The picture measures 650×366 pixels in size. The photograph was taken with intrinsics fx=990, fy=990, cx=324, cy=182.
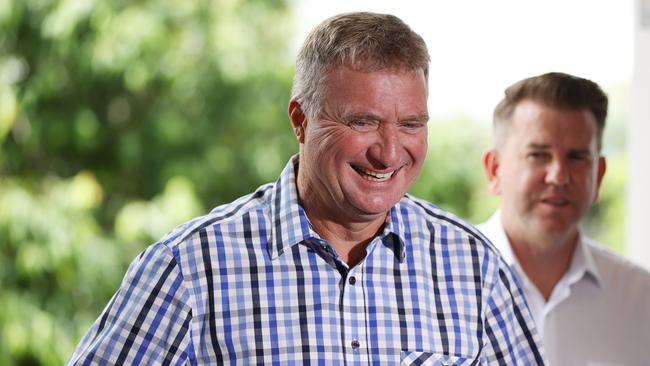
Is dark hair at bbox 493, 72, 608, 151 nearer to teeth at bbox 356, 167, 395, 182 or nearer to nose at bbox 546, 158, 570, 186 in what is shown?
nose at bbox 546, 158, 570, 186

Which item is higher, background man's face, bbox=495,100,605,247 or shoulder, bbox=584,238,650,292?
background man's face, bbox=495,100,605,247

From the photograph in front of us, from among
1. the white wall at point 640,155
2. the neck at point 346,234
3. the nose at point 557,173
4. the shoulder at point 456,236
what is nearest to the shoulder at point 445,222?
the shoulder at point 456,236

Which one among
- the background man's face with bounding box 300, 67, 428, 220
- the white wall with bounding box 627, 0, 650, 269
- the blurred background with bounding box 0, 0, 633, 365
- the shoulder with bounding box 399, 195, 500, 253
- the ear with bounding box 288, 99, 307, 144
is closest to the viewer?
the background man's face with bounding box 300, 67, 428, 220

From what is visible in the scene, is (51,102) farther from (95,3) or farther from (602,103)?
(602,103)

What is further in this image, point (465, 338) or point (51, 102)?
point (51, 102)

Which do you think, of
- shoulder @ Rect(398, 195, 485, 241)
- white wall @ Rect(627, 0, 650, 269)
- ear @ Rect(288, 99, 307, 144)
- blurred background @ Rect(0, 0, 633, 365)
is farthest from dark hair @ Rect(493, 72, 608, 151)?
blurred background @ Rect(0, 0, 633, 365)

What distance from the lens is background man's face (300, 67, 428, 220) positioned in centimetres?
146

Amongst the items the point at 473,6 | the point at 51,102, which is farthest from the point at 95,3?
the point at 473,6

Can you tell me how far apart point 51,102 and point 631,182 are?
7.17ft

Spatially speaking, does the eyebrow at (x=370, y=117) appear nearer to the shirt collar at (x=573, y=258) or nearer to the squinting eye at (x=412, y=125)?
the squinting eye at (x=412, y=125)

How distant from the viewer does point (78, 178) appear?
3826 mm

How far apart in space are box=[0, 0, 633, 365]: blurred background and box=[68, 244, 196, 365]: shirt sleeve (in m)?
2.12

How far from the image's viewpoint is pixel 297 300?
5.01 feet

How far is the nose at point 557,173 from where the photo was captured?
2.05 meters
